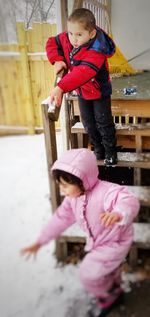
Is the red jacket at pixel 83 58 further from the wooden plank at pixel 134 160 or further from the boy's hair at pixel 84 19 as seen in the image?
the wooden plank at pixel 134 160

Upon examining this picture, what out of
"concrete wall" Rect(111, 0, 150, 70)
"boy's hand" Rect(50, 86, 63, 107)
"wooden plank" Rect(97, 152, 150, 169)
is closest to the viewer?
"boy's hand" Rect(50, 86, 63, 107)

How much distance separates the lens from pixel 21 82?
300 mm

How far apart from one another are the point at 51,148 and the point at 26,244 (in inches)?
4.8

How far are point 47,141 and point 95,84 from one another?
22 cm

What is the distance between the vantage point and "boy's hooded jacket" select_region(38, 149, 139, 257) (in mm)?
315

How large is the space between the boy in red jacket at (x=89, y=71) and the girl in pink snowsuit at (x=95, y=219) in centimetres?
10

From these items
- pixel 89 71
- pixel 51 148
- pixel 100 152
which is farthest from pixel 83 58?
pixel 100 152

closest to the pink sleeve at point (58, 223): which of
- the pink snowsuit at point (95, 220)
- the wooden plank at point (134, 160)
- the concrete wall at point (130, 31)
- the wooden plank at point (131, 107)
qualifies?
the pink snowsuit at point (95, 220)

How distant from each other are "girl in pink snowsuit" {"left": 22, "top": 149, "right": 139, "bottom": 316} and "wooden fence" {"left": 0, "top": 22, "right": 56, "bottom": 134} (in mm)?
59

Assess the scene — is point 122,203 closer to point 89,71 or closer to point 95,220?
point 95,220

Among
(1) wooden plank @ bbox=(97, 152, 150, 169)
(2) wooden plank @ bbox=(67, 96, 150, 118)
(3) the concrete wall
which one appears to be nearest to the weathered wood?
(1) wooden plank @ bbox=(97, 152, 150, 169)

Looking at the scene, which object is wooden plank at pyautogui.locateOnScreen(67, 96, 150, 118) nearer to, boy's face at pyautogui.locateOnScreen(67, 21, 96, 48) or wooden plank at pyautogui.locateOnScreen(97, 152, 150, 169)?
wooden plank at pyautogui.locateOnScreen(97, 152, 150, 169)

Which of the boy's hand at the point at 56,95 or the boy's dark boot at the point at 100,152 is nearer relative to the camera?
the boy's hand at the point at 56,95

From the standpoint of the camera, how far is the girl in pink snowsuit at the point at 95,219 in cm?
31
